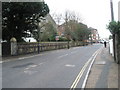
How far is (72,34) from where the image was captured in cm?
7688

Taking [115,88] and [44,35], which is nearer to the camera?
[115,88]

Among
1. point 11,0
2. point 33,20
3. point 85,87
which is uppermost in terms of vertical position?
point 11,0

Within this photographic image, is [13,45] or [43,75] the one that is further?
[13,45]

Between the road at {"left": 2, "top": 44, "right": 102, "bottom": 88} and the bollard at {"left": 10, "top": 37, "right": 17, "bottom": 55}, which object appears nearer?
the road at {"left": 2, "top": 44, "right": 102, "bottom": 88}

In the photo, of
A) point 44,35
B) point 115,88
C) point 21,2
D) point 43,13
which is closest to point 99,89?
point 115,88

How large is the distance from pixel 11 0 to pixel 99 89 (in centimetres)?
2127

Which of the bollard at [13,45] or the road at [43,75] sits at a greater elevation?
the bollard at [13,45]

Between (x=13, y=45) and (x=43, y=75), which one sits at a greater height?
(x=13, y=45)

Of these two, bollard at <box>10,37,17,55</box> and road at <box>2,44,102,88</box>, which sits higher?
bollard at <box>10,37,17,55</box>

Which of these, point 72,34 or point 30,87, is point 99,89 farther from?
point 72,34

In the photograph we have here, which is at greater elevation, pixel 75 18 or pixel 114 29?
pixel 75 18

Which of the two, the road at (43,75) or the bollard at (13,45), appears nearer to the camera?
the road at (43,75)

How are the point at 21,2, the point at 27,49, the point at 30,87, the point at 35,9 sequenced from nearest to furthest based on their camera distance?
the point at 30,87 → the point at 21,2 → the point at 35,9 → the point at 27,49

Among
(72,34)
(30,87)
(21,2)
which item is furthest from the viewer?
(72,34)
